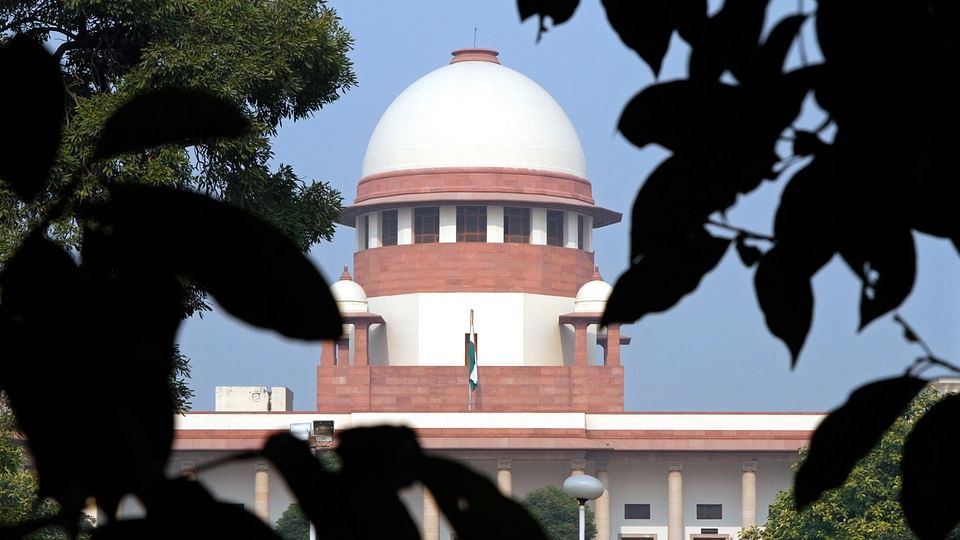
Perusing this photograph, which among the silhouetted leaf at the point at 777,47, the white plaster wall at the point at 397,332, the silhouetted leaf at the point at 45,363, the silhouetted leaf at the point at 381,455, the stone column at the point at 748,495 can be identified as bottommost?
the stone column at the point at 748,495

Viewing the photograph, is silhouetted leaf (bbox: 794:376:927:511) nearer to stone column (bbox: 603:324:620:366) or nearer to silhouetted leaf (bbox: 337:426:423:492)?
silhouetted leaf (bbox: 337:426:423:492)

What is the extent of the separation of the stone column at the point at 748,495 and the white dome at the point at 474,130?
8103mm

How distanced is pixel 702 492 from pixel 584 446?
3272 mm

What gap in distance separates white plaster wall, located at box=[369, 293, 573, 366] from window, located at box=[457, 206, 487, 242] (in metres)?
1.31

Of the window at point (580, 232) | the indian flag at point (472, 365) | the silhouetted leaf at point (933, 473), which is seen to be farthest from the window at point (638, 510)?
the silhouetted leaf at point (933, 473)

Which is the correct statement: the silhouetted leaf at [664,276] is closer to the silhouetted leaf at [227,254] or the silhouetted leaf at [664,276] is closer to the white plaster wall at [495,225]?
the silhouetted leaf at [227,254]

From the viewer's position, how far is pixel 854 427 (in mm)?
974

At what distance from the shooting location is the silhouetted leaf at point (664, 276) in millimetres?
970

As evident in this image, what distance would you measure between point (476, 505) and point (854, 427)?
311 mm

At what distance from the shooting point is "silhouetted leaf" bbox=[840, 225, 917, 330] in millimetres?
906

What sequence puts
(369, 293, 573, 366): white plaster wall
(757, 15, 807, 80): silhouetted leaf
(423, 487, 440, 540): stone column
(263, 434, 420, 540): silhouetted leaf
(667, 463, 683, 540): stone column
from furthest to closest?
(369, 293, 573, 366): white plaster wall < (667, 463, 683, 540): stone column < (423, 487, 440, 540): stone column < (757, 15, 807, 80): silhouetted leaf < (263, 434, 420, 540): silhouetted leaf

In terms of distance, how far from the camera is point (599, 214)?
4150cm

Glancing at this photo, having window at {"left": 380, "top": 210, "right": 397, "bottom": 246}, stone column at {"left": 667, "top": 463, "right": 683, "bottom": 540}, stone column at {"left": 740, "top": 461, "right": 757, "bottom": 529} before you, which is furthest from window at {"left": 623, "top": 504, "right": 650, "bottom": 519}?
window at {"left": 380, "top": 210, "right": 397, "bottom": 246}

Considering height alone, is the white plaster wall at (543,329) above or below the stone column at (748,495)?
above
